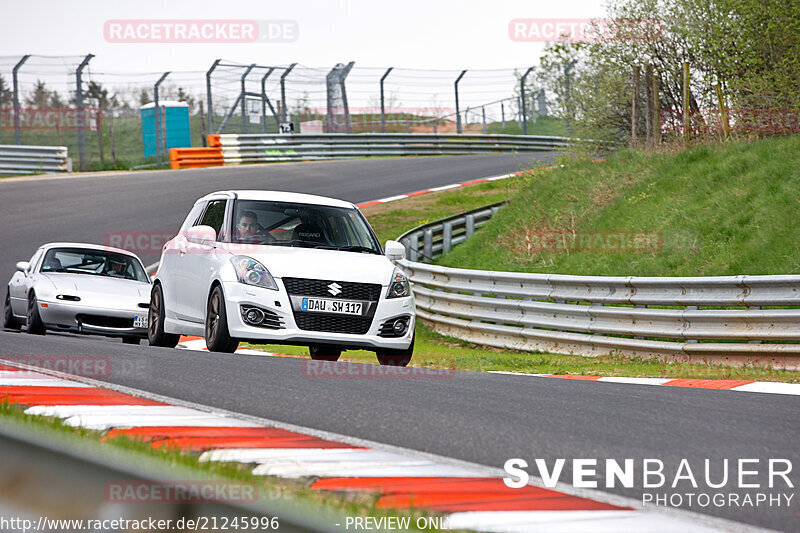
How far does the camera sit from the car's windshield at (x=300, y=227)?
376 inches

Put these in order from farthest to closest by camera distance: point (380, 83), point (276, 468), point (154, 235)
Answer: point (380, 83), point (154, 235), point (276, 468)

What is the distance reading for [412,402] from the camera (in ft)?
18.9

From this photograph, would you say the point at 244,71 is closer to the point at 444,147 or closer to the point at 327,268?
the point at 444,147

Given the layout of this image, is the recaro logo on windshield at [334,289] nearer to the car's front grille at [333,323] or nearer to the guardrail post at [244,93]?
the car's front grille at [333,323]

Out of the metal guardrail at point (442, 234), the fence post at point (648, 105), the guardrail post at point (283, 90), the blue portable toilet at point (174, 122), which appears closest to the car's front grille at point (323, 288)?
the metal guardrail at point (442, 234)

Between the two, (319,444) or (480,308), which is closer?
(319,444)

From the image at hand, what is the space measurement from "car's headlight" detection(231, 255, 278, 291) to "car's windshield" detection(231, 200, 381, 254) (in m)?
0.62

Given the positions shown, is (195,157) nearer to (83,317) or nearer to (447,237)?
(447,237)

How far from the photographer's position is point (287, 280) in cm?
873

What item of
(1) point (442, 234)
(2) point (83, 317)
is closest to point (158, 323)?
(2) point (83, 317)

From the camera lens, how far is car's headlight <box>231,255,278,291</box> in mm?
8688

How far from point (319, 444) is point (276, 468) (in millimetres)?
650

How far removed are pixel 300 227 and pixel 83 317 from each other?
4.22 meters

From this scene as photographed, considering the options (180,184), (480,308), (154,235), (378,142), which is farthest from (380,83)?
(480,308)
